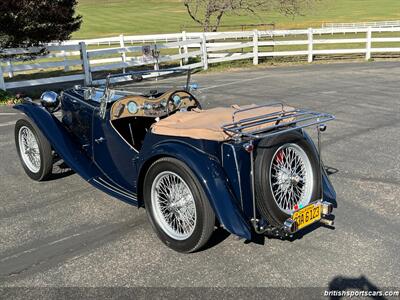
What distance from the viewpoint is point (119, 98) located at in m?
4.69

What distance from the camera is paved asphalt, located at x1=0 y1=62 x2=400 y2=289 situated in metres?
3.47

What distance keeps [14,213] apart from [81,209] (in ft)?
2.30

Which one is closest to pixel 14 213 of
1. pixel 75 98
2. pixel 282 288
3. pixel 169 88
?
pixel 75 98

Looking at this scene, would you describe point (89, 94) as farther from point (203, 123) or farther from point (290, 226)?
point (290, 226)

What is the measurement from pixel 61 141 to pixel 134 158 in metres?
1.35

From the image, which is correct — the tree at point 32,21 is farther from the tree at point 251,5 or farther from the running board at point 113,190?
the tree at point 251,5

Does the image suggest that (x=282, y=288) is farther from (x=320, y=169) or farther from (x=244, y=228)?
(x=320, y=169)

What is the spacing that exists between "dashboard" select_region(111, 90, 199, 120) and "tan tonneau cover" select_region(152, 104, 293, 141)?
45 centimetres

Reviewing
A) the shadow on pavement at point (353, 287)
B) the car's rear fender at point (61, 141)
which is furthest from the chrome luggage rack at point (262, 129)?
the car's rear fender at point (61, 141)

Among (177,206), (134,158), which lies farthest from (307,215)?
(134,158)

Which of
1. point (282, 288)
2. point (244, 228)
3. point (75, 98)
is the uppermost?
point (75, 98)

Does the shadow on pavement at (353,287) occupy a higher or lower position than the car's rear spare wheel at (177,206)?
lower

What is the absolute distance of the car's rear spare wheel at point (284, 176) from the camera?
3488mm

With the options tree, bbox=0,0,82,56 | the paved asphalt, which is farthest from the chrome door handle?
tree, bbox=0,0,82,56
